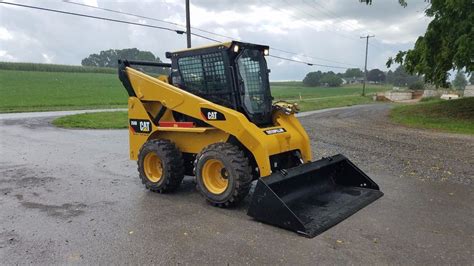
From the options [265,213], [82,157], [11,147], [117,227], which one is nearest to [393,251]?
[265,213]

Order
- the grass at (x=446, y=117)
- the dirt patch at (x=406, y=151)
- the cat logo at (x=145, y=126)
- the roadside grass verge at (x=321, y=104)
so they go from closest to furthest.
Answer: the cat logo at (x=145, y=126) < the dirt patch at (x=406, y=151) < the grass at (x=446, y=117) < the roadside grass verge at (x=321, y=104)

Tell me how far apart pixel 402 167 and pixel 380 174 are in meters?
0.97

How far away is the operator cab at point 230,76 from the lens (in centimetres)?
578

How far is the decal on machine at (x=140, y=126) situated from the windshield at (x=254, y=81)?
5.76 ft

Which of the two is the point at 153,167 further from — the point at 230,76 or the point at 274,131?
the point at 274,131

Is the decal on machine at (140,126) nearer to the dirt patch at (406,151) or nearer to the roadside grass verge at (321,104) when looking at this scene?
the dirt patch at (406,151)

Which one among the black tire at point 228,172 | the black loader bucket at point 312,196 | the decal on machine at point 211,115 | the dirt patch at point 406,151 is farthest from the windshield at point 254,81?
the dirt patch at point 406,151

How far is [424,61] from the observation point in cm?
1855

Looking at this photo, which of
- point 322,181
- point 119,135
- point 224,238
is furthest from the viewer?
point 119,135

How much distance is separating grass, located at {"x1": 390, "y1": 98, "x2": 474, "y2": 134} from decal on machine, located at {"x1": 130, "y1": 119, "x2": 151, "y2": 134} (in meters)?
13.3

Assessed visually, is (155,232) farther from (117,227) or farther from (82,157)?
(82,157)

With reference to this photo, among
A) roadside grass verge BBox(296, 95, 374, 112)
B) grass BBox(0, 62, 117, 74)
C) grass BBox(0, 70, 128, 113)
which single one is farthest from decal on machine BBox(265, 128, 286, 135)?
grass BBox(0, 62, 117, 74)

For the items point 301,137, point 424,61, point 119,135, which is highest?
point 424,61

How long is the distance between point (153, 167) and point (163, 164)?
0.51 metres
